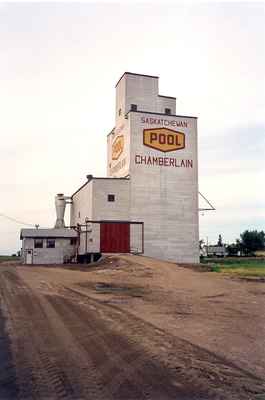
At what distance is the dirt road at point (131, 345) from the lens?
750 centimetres

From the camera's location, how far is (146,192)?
50.0m

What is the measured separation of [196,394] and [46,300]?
1210 cm

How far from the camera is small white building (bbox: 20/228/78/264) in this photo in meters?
53.4

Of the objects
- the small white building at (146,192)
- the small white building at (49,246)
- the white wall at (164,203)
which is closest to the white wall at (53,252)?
the small white building at (49,246)

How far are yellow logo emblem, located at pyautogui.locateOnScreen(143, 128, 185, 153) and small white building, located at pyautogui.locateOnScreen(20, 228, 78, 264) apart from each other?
12.5 metres

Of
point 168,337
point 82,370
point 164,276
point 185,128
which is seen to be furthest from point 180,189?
point 82,370

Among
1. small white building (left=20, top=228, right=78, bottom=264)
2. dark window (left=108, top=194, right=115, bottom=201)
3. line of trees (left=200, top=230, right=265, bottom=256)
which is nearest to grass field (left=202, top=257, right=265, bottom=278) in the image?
dark window (left=108, top=194, right=115, bottom=201)

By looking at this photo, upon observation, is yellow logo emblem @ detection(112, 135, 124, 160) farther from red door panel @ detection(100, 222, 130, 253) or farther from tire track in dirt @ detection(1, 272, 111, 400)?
tire track in dirt @ detection(1, 272, 111, 400)

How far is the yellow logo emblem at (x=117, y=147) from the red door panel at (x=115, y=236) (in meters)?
9.22

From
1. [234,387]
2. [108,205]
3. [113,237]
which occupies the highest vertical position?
[108,205]

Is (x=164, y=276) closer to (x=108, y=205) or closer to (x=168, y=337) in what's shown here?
(x=108, y=205)

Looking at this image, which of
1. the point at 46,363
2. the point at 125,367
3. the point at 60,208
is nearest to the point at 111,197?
the point at 60,208

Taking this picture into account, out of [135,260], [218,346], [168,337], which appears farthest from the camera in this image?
[135,260]

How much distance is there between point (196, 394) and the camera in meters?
7.20
